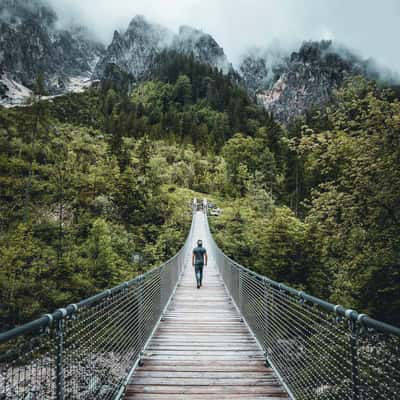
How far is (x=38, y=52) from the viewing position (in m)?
117

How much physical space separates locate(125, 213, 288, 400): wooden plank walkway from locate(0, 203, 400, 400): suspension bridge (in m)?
0.01

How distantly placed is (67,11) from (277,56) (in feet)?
366

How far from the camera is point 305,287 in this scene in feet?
45.0

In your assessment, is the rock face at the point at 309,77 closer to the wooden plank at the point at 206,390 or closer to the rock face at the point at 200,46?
the rock face at the point at 200,46

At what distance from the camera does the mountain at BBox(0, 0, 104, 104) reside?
10019 centimetres

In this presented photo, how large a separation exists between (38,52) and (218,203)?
116214mm

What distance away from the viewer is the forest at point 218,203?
28.0 feet

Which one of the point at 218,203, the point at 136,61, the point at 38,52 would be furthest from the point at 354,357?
the point at 38,52

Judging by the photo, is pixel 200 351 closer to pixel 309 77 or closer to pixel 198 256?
pixel 198 256

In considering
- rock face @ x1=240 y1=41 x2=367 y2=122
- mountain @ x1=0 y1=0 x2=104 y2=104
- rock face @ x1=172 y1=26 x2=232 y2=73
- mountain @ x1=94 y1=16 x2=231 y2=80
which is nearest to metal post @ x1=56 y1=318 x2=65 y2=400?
mountain @ x1=0 y1=0 x2=104 y2=104

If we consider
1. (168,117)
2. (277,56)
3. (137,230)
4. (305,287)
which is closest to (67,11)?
(277,56)

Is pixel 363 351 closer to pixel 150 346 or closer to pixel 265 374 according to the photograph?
pixel 265 374

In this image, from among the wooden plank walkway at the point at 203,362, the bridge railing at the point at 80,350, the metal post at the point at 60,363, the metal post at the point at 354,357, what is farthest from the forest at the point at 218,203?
the metal post at the point at 60,363

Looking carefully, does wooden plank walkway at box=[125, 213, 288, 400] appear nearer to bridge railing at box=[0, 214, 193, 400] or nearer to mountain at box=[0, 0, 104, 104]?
bridge railing at box=[0, 214, 193, 400]
